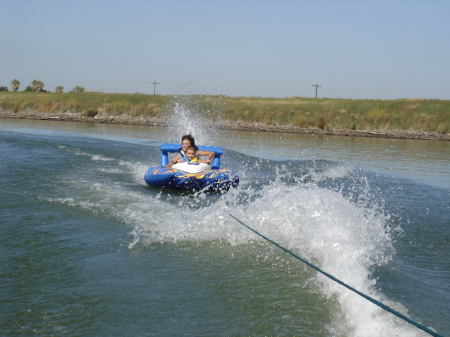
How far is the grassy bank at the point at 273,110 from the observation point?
37000 mm

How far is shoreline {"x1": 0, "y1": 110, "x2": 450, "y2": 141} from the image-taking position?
110ft

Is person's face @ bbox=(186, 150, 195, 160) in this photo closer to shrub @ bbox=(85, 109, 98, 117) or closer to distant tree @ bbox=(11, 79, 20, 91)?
shrub @ bbox=(85, 109, 98, 117)

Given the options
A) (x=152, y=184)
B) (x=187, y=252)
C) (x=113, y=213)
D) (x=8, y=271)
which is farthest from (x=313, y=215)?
(x=152, y=184)

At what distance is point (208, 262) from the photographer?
550cm

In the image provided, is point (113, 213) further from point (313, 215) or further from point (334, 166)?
point (334, 166)

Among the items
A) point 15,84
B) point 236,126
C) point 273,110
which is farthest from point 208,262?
point 15,84

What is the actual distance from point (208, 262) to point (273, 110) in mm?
37409

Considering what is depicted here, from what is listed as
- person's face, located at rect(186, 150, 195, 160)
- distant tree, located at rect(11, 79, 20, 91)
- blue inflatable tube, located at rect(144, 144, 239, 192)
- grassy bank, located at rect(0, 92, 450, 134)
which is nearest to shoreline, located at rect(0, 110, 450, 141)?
grassy bank, located at rect(0, 92, 450, 134)

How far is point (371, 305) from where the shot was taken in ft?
14.2

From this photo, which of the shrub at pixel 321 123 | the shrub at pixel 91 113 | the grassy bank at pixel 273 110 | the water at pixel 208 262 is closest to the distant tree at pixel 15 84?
the grassy bank at pixel 273 110

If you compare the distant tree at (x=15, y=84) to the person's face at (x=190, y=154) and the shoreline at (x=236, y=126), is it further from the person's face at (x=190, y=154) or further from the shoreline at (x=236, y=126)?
the person's face at (x=190, y=154)

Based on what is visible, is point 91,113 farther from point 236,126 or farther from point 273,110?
point 273,110

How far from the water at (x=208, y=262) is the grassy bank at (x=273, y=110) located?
2550cm

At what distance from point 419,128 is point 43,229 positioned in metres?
33.6
